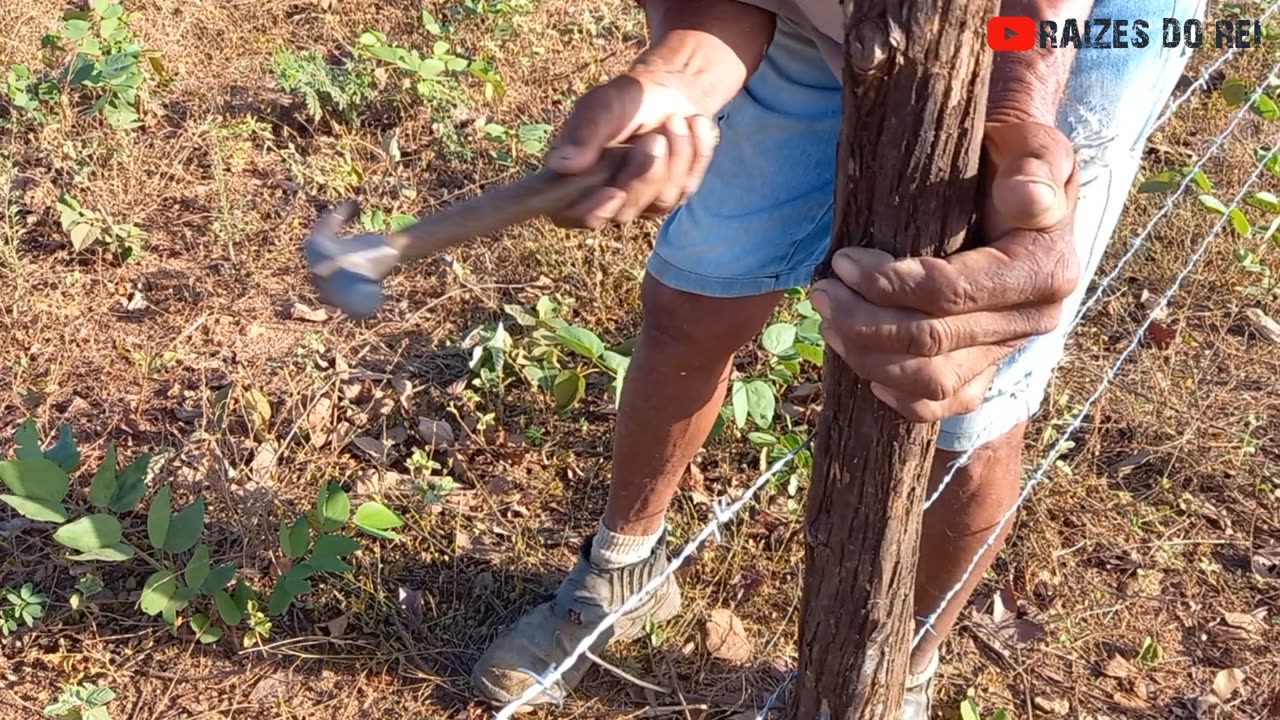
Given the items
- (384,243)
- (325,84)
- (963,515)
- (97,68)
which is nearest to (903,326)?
(384,243)

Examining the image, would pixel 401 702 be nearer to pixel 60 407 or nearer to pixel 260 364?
pixel 260 364

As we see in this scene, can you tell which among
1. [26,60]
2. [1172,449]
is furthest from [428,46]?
[1172,449]

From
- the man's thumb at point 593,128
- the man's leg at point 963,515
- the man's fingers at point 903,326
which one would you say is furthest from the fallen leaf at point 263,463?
the man's fingers at point 903,326

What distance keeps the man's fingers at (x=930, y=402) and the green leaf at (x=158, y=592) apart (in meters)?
1.38

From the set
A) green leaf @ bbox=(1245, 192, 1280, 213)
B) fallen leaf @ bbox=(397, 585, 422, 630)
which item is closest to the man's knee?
fallen leaf @ bbox=(397, 585, 422, 630)

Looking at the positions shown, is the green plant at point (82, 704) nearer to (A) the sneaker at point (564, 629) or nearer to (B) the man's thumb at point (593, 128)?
(A) the sneaker at point (564, 629)

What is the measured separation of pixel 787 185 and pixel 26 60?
2.87m

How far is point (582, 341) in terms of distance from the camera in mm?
2252

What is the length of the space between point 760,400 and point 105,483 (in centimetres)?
125

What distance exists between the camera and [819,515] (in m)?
1.37

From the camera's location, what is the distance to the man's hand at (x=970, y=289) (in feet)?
3.37

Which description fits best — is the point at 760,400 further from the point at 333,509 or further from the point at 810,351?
the point at 333,509

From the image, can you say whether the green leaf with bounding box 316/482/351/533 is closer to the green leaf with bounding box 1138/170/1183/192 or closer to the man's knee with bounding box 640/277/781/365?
the man's knee with bounding box 640/277/781/365

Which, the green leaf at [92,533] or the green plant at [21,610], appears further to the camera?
the green plant at [21,610]
